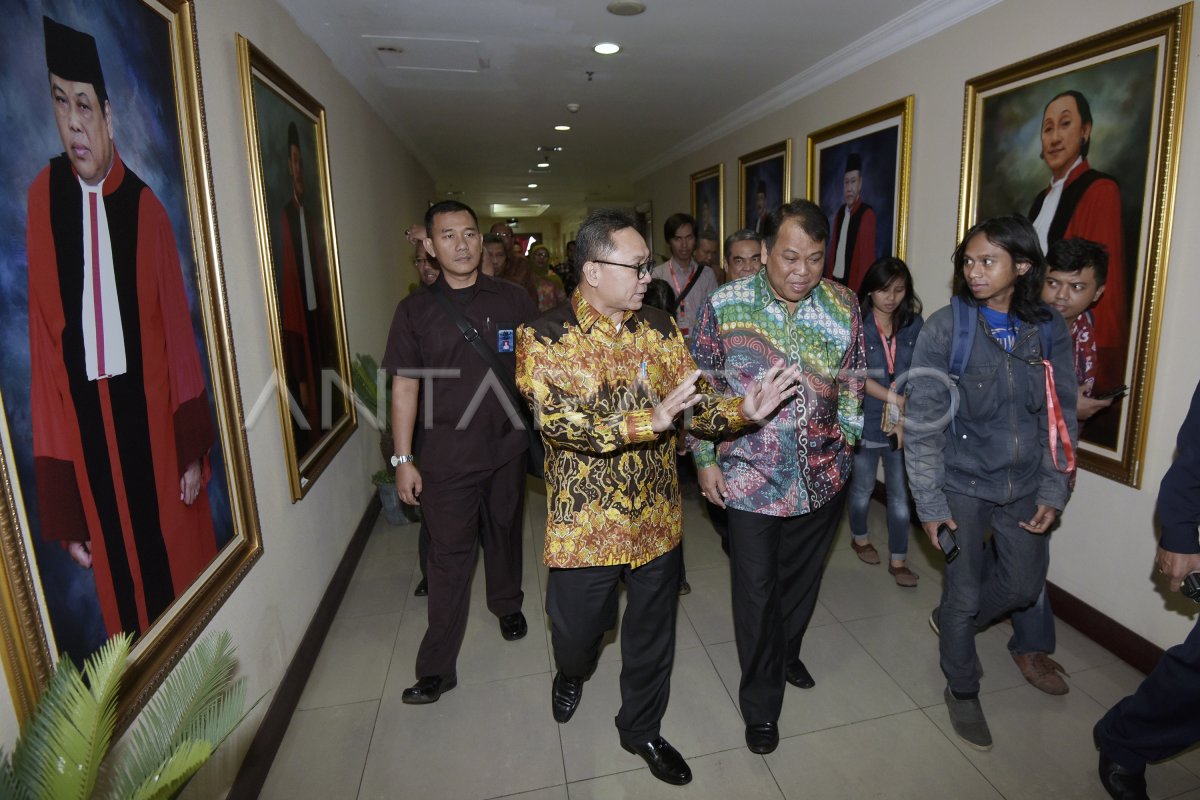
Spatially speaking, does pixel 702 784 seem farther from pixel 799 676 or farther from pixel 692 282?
pixel 692 282

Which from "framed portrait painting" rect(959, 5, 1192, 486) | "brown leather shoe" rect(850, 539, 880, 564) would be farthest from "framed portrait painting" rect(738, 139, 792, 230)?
"brown leather shoe" rect(850, 539, 880, 564)

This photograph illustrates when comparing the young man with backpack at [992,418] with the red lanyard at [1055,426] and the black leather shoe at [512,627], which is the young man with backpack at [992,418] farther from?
the black leather shoe at [512,627]

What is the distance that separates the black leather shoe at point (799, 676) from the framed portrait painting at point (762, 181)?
11.0 feet

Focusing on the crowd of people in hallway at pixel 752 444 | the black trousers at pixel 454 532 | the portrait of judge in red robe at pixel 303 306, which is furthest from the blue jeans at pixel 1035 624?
the portrait of judge in red robe at pixel 303 306

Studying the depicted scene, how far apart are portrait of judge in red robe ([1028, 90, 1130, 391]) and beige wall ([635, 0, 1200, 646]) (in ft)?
0.54

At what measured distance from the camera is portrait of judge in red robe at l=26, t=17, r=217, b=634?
1.16 meters

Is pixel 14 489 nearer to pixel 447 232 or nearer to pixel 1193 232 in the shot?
pixel 447 232

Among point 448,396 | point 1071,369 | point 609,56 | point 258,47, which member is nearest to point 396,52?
point 609,56

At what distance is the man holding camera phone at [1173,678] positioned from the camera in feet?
5.27

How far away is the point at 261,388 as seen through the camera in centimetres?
228

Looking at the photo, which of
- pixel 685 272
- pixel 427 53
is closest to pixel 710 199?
pixel 685 272

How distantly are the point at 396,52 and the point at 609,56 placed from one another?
1338mm

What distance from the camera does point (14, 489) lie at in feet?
3.44

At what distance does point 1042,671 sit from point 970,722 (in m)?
0.49
